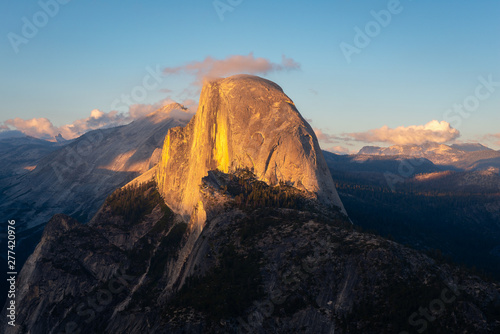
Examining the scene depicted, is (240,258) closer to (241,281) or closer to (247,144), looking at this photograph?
(241,281)

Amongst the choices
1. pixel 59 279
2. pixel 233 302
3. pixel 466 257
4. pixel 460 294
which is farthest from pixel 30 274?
pixel 466 257

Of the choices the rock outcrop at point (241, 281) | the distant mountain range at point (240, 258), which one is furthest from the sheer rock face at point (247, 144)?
the rock outcrop at point (241, 281)

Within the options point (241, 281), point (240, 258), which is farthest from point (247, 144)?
point (241, 281)

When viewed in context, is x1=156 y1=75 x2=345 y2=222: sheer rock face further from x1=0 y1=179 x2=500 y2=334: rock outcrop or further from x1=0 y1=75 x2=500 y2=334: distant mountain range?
x1=0 y1=179 x2=500 y2=334: rock outcrop

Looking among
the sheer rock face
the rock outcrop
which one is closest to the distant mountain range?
the rock outcrop

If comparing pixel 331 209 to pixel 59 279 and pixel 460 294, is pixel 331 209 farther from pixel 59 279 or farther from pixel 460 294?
pixel 59 279

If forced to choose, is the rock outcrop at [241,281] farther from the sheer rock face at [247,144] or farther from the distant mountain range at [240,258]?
the sheer rock face at [247,144]

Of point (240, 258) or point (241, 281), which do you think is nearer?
point (241, 281)

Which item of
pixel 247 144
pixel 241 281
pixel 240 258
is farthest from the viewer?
pixel 247 144
